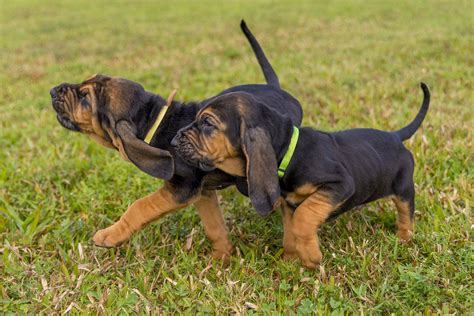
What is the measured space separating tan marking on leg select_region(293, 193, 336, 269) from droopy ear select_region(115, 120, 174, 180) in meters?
0.91

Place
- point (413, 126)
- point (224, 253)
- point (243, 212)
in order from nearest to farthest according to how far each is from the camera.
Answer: point (224, 253) → point (413, 126) → point (243, 212)

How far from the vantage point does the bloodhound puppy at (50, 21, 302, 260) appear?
12.1 ft

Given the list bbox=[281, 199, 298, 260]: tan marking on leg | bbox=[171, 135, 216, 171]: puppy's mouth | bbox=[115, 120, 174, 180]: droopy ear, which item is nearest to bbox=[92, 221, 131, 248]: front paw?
bbox=[115, 120, 174, 180]: droopy ear

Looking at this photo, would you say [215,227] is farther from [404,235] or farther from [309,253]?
[404,235]

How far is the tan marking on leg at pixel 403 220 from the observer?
406cm

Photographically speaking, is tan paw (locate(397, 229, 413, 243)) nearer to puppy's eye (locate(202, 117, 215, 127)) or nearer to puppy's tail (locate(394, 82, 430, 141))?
puppy's tail (locate(394, 82, 430, 141))

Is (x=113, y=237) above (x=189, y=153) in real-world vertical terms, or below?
below

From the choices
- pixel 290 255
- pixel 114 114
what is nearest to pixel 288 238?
pixel 290 255

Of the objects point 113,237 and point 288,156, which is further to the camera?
point 113,237

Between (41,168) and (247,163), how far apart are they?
3002 mm

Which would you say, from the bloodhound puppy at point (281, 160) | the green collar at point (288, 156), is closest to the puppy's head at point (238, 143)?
the bloodhound puppy at point (281, 160)

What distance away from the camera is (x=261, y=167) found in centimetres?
326

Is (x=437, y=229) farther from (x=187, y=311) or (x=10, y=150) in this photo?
(x=10, y=150)

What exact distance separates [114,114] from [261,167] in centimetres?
120
